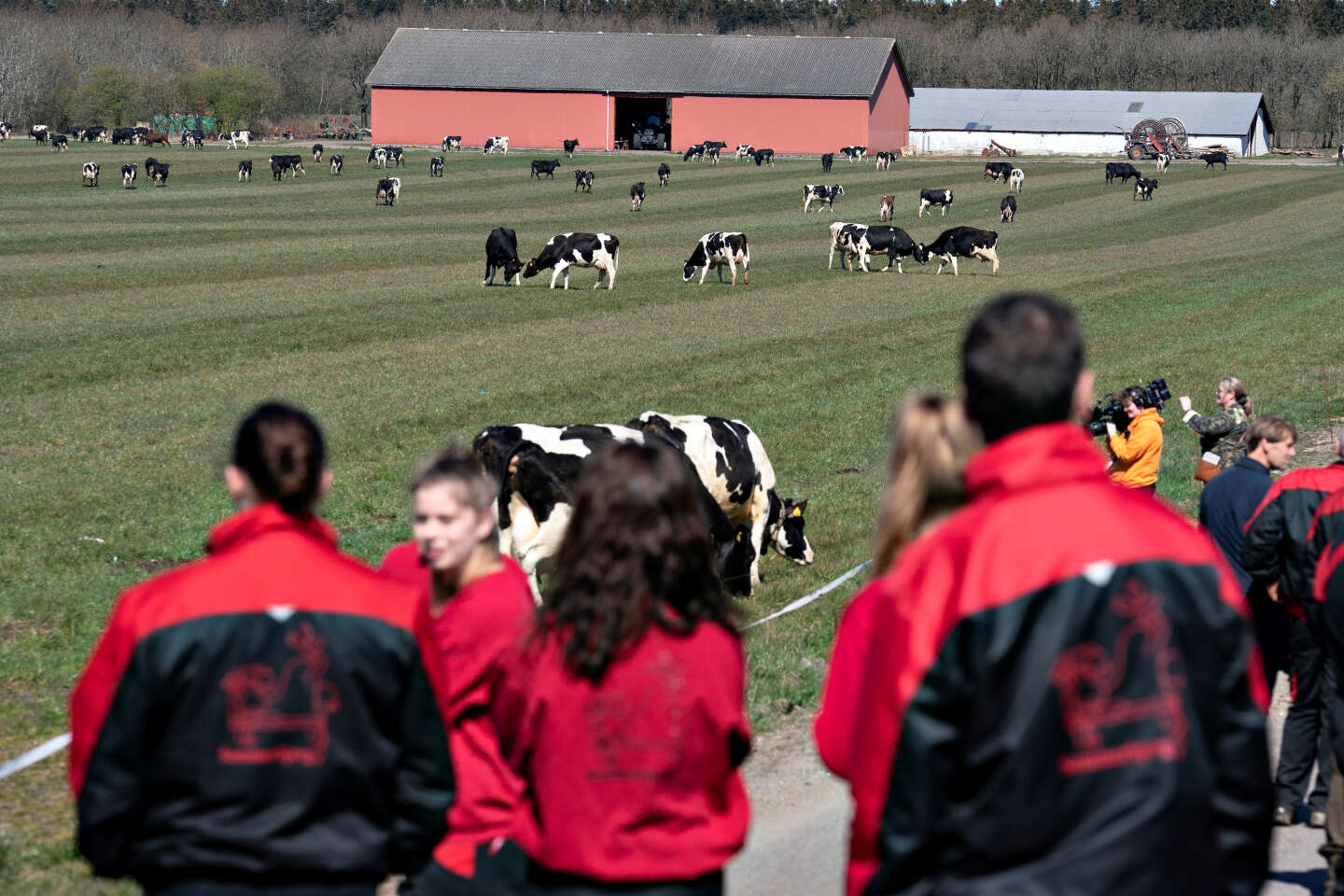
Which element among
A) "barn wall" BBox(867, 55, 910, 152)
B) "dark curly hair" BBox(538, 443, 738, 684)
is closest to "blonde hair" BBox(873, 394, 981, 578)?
"dark curly hair" BBox(538, 443, 738, 684)

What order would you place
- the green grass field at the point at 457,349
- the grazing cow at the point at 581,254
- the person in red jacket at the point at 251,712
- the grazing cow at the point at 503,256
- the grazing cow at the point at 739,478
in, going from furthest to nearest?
the grazing cow at the point at 503,256
the grazing cow at the point at 581,254
the grazing cow at the point at 739,478
the green grass field at the point at 457,349
the person in red jacket at the point at 251,712

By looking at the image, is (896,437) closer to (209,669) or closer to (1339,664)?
(209,669)

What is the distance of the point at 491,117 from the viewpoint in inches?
3964

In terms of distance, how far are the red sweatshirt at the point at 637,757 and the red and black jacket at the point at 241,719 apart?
419 millimetres

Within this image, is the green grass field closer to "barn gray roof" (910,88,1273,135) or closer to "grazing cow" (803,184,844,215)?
"grazing cow" (803,184,844,215)

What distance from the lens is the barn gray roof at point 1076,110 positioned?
380ft

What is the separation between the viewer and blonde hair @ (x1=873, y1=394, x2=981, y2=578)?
3.55 meters

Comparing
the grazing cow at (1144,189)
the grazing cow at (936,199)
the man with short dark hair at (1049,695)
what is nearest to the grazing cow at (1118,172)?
the grazing cow at (1144,189)

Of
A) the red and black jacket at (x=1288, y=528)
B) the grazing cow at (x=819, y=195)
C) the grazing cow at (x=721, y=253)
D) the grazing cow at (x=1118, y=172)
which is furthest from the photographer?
the grazing cow at (x=1118, y=172)

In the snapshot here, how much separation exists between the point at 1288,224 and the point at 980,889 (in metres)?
53.0

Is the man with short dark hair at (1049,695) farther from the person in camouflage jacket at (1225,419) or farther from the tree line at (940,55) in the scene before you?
the tree line at (940,55)

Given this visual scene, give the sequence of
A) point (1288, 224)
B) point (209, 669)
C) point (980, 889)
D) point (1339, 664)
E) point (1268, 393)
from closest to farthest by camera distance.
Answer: point (980, 889) < point (209, 669) < point (1339, 664) < point (1268, 393) < point (1288, 224)

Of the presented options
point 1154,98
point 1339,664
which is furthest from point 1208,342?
point 1154,98

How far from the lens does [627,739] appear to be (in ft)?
12.0
